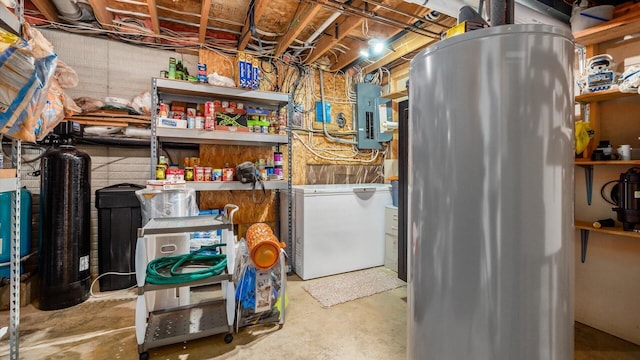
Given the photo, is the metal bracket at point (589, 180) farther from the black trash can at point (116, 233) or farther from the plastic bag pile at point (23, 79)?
the black trash can at point (116, 233)

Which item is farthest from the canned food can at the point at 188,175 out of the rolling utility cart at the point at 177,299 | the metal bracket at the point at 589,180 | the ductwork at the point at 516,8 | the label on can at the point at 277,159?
the metal bracket at the point at 589,180

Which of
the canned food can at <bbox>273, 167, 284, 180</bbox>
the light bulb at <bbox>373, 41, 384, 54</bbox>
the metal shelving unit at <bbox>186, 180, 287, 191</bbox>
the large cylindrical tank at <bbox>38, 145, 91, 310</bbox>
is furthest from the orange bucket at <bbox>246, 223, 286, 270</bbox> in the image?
the light bulb at <bbox>373, 41, 384, 54</bbox>

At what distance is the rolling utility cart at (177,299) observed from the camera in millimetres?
1641

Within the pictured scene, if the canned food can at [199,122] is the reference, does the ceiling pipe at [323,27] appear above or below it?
above

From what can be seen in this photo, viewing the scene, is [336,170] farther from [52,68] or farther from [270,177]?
[52,68]

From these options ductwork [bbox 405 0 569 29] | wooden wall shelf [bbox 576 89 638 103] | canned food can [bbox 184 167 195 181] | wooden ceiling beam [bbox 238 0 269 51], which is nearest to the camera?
wooden wall shelf [bbox 576 89 638 103]

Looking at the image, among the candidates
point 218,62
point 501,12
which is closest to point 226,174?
point 218,62

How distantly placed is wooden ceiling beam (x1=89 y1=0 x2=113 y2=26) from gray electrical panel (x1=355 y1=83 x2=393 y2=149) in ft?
8.93

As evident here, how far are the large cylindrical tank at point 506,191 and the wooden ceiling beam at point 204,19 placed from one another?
2254mm

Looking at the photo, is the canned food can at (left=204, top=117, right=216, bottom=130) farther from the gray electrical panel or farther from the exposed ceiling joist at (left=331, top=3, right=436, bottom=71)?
the gray electrical panel

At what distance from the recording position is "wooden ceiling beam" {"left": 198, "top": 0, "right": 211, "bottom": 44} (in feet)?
7.62

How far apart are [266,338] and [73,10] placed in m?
3.08

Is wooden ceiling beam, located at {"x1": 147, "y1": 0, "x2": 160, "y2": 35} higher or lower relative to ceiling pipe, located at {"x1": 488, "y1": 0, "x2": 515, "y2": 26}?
higher

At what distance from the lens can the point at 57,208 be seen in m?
2.31
